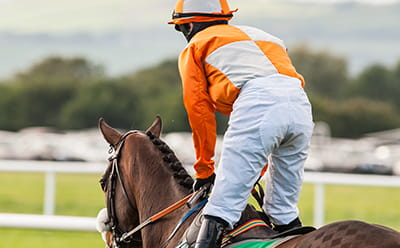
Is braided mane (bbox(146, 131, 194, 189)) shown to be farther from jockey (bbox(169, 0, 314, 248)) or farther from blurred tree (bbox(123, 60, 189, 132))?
blurred tree (bbox(123, 60, 189, 132))

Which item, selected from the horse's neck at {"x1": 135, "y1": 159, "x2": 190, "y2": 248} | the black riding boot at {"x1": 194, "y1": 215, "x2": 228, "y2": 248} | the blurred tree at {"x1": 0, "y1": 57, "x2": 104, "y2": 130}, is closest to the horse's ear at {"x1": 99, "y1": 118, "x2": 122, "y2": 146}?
the horse's neck at {"x1": 135, "y1": 159, "x2": 190, "y2": 248}

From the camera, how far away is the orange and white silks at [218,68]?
10.6ft

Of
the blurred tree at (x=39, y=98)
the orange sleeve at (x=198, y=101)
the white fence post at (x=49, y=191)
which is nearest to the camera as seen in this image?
the orange sleeve at (x=198, y=101)

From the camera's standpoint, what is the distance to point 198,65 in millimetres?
3287

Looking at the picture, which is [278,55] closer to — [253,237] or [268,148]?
[268,148]

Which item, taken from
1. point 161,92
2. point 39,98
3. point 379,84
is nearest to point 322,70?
point 379,84

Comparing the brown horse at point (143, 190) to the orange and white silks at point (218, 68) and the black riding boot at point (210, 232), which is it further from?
the orange and white silks at point (218, 68)

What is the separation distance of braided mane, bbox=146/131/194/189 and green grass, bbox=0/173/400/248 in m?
4.12

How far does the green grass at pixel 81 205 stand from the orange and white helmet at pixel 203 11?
4.65 metres

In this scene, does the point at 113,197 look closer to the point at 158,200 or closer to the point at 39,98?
the point at 158,200

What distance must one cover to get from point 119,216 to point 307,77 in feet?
200

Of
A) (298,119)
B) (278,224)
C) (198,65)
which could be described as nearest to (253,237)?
(278,224)

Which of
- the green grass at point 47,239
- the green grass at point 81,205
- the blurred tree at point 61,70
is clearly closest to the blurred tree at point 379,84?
the blurred tree at point 61,70

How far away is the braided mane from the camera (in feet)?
12.0
